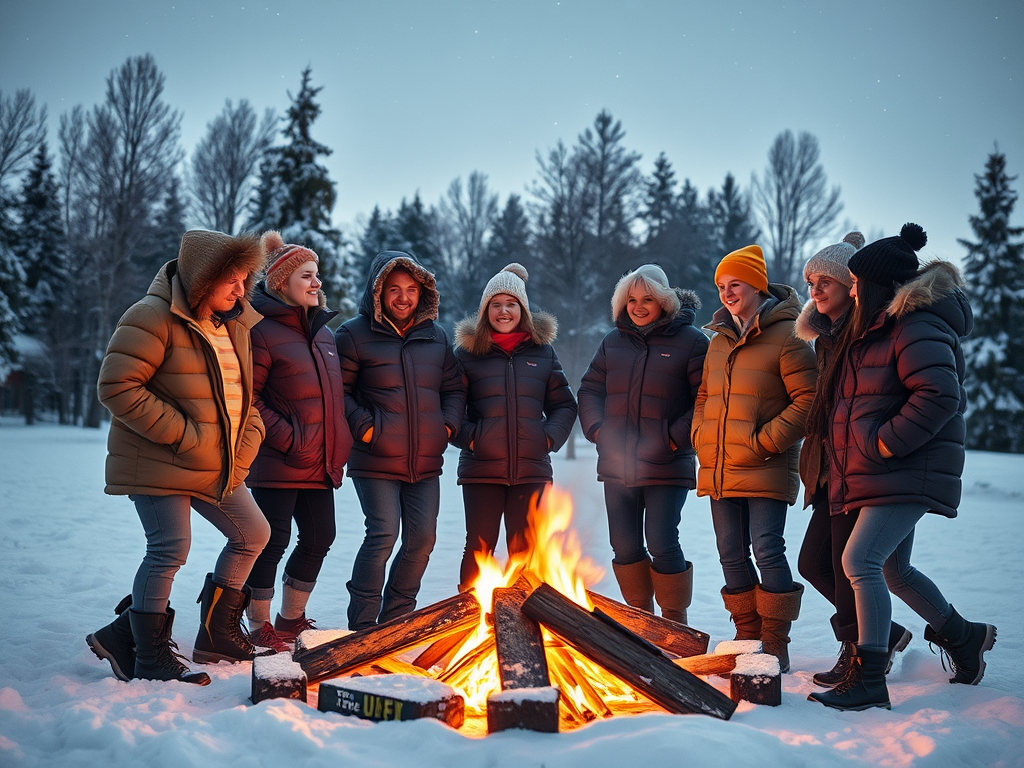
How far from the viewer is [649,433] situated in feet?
16.4

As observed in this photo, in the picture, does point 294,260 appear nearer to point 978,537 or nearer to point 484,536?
point 484,536

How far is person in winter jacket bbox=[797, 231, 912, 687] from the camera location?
4.30m

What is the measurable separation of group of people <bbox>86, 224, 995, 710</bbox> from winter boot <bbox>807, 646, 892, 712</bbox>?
1 centimetres

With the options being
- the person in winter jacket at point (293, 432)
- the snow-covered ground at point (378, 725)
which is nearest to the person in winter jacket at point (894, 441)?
the snow-covered ground at point (378, 725)

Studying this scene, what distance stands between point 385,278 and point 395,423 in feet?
3.10

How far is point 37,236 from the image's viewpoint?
112ft

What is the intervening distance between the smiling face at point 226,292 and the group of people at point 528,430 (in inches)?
0.5

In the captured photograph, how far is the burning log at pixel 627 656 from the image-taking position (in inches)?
132

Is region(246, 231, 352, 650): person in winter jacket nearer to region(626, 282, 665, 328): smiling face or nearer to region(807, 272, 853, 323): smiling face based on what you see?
region(626, 282, 665, 328): smiling face

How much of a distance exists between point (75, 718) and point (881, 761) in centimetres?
320

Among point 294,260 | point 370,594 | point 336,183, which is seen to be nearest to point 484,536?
point 370,594

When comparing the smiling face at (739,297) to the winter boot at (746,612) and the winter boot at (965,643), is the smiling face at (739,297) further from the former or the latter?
the winter boot at (965,643)

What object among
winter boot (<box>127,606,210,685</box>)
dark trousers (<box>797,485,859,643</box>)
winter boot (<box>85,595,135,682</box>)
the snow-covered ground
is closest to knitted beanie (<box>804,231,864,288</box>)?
dark trousers (<box>797,485,859,643</box>)

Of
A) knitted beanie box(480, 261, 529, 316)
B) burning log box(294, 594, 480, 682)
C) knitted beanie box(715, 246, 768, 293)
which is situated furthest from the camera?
knitted beanie box(480, 261, 529, 316)
